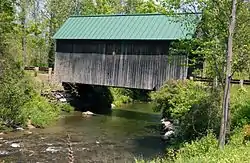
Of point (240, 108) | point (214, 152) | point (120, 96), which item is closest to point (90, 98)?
point (120, 96)

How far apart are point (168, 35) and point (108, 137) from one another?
839 cm

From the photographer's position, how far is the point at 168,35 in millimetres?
25844

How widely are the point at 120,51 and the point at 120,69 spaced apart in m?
1.27

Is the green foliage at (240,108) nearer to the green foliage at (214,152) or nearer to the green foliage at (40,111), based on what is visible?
the green foliage at (214,152)

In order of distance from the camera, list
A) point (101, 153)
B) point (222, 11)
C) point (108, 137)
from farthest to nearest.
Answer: point (108, 137) < point (101, 153) < point (222, 11)

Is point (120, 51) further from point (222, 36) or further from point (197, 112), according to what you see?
point (222, 36)

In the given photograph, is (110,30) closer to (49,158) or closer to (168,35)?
(168,35)

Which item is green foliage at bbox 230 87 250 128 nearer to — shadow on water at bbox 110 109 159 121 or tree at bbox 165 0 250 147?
tree at bbox 165 0 250 147

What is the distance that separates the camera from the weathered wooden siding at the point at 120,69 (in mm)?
26681

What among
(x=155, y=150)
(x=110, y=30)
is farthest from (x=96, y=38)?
(x=155, y=150)

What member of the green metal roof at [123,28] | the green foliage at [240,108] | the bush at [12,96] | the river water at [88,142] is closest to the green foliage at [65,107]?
the river water at [88,142]

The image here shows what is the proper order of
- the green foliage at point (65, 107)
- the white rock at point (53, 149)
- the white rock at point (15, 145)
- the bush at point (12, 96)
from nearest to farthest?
the white rock at point (53, 149) → the white rock at point (15, 145) → the bush at point (12, 96) → the green foliage at point (65, 107)

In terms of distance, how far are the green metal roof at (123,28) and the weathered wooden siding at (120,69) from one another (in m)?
1.40

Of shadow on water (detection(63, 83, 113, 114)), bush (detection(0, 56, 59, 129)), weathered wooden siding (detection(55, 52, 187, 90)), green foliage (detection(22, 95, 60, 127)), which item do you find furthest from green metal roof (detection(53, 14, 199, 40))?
bush (detection(0, 56, 59, 129))
